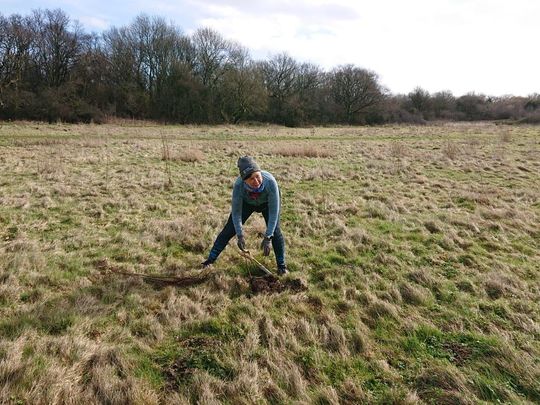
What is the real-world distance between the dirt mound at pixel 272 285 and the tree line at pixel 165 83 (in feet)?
119

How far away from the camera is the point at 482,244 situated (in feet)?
21.2

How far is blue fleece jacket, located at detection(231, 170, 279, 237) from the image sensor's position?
15.6 feet

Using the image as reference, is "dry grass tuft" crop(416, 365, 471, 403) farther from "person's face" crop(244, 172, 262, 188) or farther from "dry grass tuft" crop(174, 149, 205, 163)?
"dry grass tuft" crop(174, 149, 205, 163)

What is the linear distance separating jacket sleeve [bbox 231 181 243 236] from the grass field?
2.39 ft

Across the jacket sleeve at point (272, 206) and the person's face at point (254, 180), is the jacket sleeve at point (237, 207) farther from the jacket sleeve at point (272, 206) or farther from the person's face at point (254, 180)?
the jacket sleeve at point (272, 206)

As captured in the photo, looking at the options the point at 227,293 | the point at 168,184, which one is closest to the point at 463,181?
the point at 168,184

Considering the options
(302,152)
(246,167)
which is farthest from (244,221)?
(302,152)

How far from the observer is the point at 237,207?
4.83 meters

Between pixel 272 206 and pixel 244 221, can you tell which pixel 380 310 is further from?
pixel 244 221

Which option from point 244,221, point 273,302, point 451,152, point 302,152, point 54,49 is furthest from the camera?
point 54,49

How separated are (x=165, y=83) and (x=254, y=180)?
44.4 m

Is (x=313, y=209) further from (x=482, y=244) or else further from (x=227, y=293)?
(x=227, y=293)

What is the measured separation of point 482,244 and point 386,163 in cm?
836

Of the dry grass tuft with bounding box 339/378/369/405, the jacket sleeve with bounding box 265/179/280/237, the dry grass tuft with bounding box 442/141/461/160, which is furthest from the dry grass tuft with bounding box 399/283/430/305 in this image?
the dry grass tuft with bounding box 442/141/461/160
